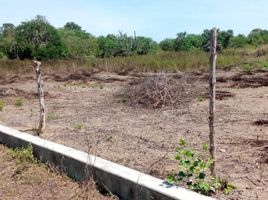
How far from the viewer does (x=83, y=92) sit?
1412cm

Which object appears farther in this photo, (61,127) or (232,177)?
(61,127)

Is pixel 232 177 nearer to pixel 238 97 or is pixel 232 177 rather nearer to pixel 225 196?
pixel 225 196

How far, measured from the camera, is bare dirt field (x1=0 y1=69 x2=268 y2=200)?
17.2 feet

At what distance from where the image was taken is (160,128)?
25.3 feet

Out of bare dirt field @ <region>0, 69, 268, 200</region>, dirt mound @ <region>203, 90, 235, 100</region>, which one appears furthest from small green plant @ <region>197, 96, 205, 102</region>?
dirt mound @ <region>203, 90, 235, 100</region>

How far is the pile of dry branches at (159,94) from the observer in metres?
10.0

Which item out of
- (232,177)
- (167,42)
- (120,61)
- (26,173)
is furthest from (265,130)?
(167,42)

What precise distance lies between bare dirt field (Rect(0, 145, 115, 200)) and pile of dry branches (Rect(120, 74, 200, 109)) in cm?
435

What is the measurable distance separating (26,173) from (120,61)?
738 inches

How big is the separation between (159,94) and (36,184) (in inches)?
203

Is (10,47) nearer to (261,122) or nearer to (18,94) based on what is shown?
(18,94)

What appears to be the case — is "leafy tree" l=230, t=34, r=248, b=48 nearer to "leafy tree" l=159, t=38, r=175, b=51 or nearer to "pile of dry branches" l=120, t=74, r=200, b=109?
"leafy tree" l=159, t=38, r=175, b=51

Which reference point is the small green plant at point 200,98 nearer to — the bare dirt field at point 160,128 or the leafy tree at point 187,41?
the bare dirt field at point 160,128

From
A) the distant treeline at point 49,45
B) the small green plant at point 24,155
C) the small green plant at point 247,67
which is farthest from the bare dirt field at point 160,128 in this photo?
the distant treeline at point 49,45
